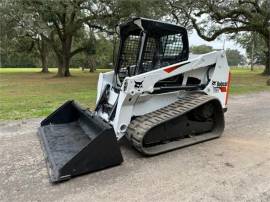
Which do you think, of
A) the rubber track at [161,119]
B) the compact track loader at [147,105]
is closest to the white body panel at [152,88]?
the compact track loader at [147,105]

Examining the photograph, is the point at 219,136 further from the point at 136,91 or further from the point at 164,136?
the point at 136,91

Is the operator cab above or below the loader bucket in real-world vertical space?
above

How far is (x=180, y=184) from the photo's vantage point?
3.13m

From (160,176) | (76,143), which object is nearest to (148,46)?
(76,143)

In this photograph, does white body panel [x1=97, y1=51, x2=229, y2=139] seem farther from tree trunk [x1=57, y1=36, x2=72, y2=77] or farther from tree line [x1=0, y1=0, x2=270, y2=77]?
tree trunk [x1=57, y1=36, x2=72, y2=77]

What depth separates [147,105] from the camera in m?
4.39

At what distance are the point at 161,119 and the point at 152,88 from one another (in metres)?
0.51

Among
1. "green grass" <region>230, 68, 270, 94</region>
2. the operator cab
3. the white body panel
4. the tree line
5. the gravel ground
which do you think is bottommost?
the gravel ground

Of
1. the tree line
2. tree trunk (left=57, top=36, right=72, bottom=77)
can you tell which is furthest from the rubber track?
tree trunk (left=57, top=36, right=72, bottom=77)

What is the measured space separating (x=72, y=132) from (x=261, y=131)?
3.59 meters

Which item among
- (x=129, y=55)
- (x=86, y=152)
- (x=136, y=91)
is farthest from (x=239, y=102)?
(x=86, y=152)

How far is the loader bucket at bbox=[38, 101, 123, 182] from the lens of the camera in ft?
10.8

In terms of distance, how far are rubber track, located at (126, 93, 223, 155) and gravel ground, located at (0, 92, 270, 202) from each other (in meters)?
0.13

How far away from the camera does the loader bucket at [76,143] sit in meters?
3.28
